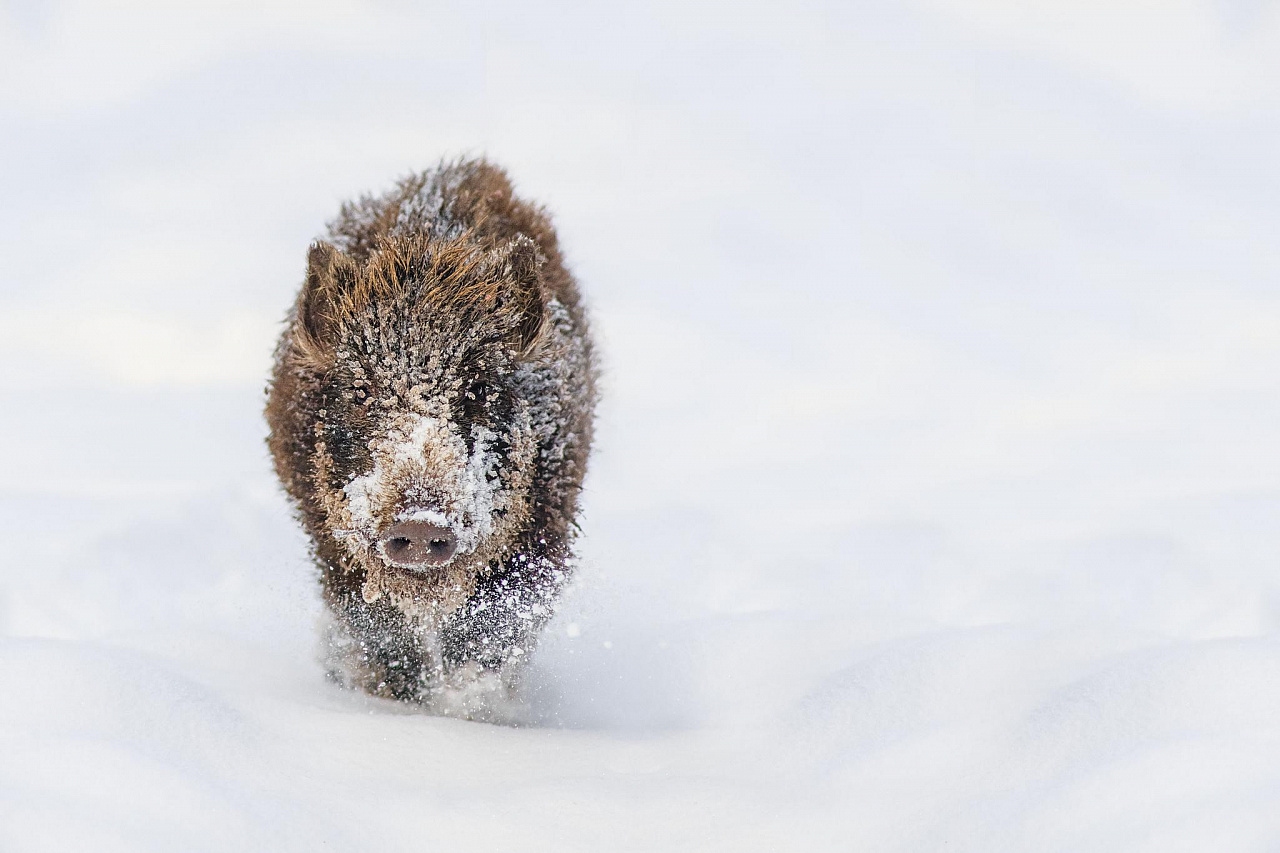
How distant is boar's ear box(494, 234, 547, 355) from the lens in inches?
166

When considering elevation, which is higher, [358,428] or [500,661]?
[358,428]

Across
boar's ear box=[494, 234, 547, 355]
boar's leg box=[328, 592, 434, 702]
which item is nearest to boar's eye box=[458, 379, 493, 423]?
A: boar's ear box=[494, 234, 547, 355]

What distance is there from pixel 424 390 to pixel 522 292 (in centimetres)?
60

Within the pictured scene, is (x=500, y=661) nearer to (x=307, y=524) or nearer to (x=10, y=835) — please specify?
(x=307, y=524)

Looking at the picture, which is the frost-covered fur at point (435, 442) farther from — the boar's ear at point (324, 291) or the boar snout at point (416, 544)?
the boar snout at point (416, 544)

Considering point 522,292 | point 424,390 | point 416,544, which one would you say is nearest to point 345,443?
point 424,390

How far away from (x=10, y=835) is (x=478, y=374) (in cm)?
229

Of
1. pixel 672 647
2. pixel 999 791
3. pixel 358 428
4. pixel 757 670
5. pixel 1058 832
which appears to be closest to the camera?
pixel 1058 832

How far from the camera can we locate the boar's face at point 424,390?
12.6ft

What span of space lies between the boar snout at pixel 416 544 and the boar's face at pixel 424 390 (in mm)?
204

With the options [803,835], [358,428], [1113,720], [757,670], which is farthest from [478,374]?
[1113,720]

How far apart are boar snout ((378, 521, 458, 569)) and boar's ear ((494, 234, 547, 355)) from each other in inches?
39.8

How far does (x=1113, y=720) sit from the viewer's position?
2.71 metres

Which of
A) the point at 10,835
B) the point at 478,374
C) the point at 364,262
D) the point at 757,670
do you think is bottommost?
the point at 10,835
